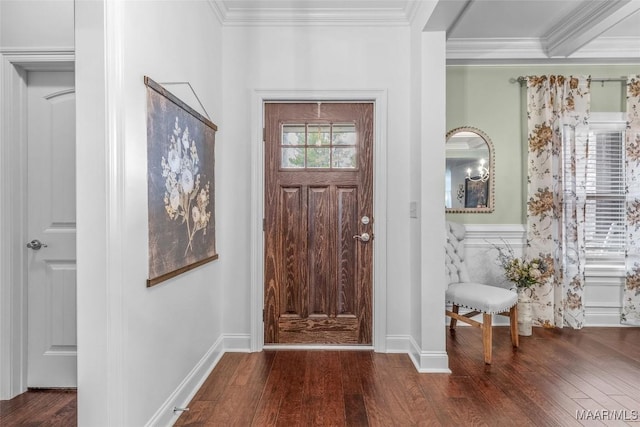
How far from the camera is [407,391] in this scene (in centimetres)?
235

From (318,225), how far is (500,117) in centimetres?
215

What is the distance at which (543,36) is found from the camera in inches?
135

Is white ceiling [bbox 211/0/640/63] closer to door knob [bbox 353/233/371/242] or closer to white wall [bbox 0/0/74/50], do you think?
white wall [bbox 0/0/74/50]

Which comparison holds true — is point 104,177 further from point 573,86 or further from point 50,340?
point 573,86

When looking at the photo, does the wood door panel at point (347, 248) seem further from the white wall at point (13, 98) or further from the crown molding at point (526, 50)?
the white wall at point (13, 98)

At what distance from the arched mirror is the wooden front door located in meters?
1.04

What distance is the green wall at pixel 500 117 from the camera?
3637 millimetres

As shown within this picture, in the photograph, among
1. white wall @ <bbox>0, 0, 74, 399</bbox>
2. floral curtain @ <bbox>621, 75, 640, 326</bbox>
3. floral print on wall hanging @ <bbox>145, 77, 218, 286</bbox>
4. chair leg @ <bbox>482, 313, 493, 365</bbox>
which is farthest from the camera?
floral curtain @ <bbox>621, 75, 640, 326</bbox>

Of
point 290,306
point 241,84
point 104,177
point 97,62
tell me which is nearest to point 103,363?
point 104,177

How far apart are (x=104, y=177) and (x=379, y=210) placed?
6.73 ft

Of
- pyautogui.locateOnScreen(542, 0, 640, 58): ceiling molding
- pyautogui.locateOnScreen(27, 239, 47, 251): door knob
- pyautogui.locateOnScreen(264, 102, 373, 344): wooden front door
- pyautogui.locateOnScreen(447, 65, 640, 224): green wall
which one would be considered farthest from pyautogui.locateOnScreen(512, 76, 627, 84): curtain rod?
pyautogui.locateOnScreen(27, 239, 47, 251): door knob

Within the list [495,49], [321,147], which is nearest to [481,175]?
[495,49]

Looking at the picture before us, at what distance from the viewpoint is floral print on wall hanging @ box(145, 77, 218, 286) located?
181 centimetres

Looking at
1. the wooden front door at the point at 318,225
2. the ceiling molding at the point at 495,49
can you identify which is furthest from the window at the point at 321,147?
the ceiling molding at the point at 495,49
